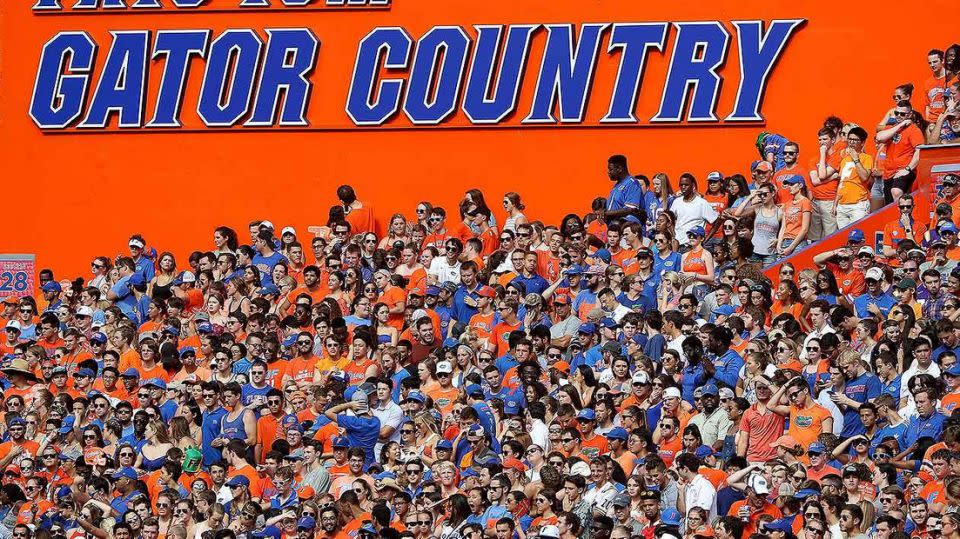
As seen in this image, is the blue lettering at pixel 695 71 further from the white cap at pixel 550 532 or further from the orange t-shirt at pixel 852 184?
the white cap at pixel 550 532

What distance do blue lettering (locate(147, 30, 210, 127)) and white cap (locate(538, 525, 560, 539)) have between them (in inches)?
478

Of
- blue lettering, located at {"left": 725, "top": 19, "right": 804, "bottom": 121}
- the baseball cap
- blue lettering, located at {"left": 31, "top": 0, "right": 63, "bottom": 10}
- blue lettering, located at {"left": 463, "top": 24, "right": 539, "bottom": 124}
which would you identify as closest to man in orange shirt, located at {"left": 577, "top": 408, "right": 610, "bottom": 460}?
the baseball cap

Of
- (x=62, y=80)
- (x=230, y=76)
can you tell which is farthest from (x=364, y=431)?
(x=62, y=80)

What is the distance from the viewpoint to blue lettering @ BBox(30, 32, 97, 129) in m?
28.4

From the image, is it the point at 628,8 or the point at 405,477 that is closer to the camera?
the point at 405,477

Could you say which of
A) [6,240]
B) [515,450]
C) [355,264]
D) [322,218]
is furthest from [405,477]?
[6,240]

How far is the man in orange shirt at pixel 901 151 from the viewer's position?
73.7 feet

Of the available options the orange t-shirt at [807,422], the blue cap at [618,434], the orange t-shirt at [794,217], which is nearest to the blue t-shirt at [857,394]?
the orange t-shirt at [807,422]

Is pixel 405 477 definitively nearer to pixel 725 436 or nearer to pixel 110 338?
pixel 725 436

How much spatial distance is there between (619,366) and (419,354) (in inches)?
126

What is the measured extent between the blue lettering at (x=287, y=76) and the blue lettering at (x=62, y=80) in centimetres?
240

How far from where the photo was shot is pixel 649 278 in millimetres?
21438

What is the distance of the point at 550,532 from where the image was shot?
57.9ft

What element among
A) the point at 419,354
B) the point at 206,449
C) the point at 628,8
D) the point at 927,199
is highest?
the point at 628,8
